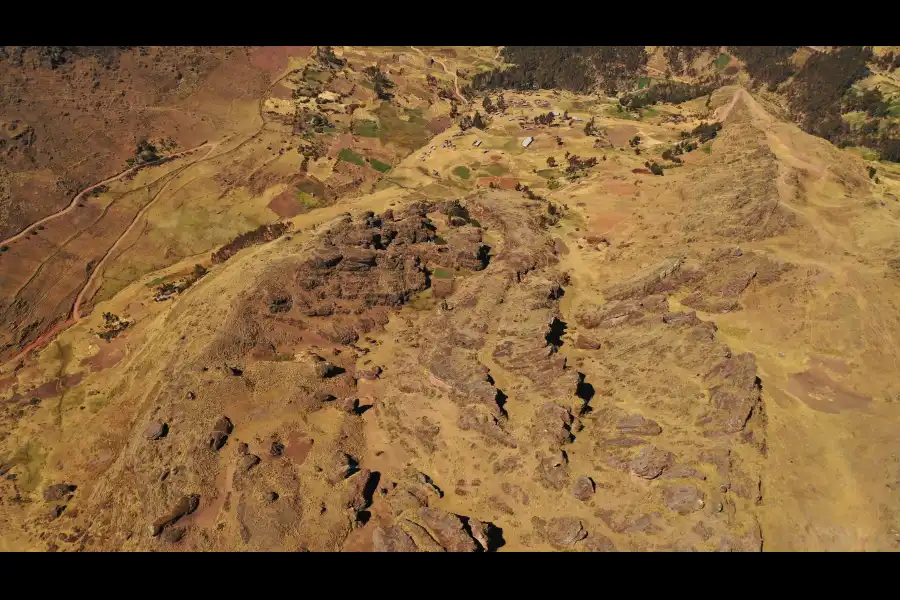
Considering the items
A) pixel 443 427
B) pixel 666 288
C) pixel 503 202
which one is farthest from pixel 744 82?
pixel 443 427

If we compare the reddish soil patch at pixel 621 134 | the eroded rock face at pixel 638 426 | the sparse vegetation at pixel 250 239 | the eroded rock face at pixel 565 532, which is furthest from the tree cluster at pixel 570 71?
the eroded rock face at pixel 565 532

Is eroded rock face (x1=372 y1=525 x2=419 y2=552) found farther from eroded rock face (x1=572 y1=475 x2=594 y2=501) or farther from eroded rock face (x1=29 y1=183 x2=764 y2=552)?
eroded rock face (x1=572 y1=475 x2=594 y2=501)

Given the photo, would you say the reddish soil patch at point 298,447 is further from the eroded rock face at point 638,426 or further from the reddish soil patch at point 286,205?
the reddish soil patch at point 286,205

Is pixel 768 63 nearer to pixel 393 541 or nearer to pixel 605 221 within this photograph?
pixel 605 221

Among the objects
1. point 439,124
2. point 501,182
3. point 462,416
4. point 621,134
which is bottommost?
point 462,416

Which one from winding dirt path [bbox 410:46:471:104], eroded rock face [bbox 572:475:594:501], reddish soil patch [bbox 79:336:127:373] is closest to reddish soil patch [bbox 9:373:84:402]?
reddish soil patch [bbox 79:336:127:373]

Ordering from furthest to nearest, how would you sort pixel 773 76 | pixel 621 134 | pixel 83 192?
pixel 773 76 → pixel 621 134 → pixel 83 192

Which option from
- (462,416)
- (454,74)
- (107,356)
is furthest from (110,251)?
(454,74)
